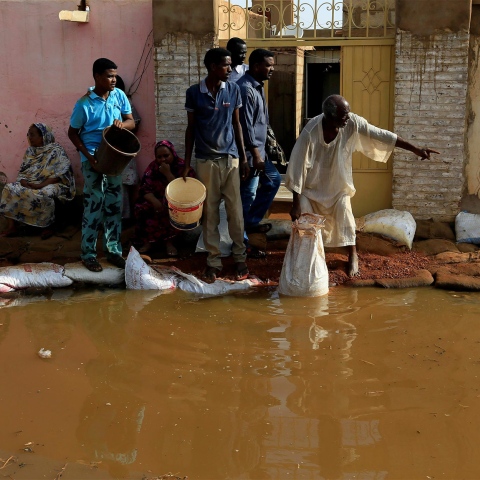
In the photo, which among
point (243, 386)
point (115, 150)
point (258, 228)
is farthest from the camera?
point (258, 228)

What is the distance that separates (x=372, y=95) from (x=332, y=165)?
1840mm

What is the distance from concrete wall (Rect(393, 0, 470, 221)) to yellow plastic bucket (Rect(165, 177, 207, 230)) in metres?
2.40

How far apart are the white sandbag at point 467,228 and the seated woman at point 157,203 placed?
8.99ft

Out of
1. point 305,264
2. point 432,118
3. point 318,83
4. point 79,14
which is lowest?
point 305,264

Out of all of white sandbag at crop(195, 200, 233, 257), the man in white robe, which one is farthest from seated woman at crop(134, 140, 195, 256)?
the man in white robe

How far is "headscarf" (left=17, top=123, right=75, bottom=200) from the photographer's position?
781 centimetres

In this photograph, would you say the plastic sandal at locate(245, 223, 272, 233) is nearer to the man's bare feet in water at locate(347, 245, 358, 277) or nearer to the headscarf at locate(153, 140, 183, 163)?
the headscarf at locate(153, 140, 183, 163)

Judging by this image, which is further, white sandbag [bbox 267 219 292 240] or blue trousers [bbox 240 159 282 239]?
white sandbag [bbox 267 219 292 240]

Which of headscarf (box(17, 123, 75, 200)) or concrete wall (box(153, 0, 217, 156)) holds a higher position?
concrete wall (box(153, 0, 217, 156))

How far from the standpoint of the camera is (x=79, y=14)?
25.3 feet

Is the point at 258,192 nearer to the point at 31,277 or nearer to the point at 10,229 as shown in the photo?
the point at 31,277

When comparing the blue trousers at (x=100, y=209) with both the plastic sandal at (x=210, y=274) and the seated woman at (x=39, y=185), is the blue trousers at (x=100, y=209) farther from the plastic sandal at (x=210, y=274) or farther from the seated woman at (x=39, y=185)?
the seated woman at (x=39, y=185)

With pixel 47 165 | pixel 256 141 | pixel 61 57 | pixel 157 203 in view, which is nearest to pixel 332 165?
pixel 256 141

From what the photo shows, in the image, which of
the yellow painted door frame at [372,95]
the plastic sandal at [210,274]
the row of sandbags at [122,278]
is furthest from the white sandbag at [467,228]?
the plastic sandal at [210,274]
